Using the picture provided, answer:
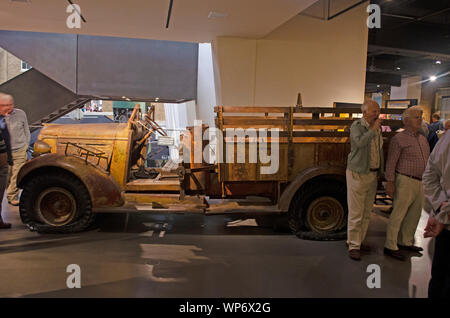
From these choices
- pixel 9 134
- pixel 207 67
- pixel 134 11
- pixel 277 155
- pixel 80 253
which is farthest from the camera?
pixel 207 67

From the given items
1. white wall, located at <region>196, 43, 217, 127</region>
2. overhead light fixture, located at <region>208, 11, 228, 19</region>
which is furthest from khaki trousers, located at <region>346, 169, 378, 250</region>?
white wall, located at <region>196, 43, 217, 127</region>

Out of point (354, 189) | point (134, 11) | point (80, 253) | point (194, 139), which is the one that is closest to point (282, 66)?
→ point (134, 11)

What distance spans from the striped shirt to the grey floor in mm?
1064

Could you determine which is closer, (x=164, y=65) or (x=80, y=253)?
(x=80, y=253)

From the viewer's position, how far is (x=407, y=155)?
3.83 m

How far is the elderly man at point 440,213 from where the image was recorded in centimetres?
209

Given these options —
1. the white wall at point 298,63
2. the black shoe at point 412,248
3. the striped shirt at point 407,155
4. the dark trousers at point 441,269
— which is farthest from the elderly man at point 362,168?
the white wall at point 298,63

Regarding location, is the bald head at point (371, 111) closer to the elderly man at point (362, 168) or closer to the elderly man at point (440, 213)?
the elderly man at point (362, 168)

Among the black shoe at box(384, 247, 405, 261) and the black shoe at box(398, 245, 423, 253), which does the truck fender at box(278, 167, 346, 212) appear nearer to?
the black shoe at box(384, 247, 405, 261)

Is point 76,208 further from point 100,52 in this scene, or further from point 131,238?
point 100,52

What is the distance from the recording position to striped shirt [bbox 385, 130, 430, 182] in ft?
12.4

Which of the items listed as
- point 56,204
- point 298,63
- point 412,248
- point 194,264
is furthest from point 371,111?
point 56,204

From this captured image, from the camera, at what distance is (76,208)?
4492mm

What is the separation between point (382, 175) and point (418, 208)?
0.62m
